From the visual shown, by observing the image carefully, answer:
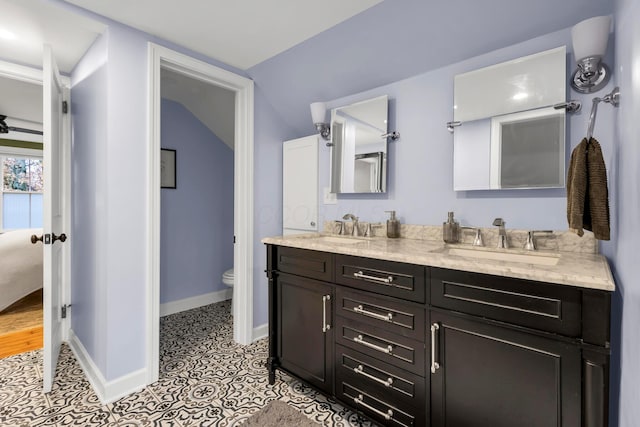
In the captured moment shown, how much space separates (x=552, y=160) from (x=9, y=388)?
134 inches

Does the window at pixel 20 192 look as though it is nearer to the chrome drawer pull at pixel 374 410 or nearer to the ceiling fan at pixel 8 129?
the ceiling fan at pixel 8 129

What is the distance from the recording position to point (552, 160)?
1481mm

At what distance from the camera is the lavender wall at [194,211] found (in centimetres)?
318

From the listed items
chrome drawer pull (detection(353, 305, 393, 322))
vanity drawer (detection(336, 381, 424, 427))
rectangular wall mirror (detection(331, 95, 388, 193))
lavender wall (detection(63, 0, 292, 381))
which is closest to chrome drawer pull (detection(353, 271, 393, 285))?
chrome drawer pull (detection(353, 305, 393, 322))

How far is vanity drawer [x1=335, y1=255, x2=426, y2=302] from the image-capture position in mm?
1297

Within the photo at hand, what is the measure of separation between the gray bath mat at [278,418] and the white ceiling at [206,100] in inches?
101

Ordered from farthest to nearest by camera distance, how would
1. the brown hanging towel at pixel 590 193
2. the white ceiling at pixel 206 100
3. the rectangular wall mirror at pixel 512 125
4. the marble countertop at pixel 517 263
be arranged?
the white ceiling at pixel 206 100
the rectangular wall mirror at pixel 512 125
the brown hanging towel at pixel 590 193
the marble countertop at pixel 517 263

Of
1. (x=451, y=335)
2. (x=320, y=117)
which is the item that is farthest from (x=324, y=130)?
(x=451, y=335)

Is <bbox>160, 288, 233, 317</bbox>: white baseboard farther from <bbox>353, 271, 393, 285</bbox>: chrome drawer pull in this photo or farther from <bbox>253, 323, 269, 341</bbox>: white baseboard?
<bbox>353, 271, 393, 285</bbox>: chrome drawer pull

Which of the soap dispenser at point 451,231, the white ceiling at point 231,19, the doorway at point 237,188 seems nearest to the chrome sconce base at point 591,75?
the soap dispenser at point 451,231

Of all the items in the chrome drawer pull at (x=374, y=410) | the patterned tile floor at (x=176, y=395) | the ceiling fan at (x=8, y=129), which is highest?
the ceiling fan at (x=8, y=129)

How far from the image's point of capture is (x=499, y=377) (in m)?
1.09

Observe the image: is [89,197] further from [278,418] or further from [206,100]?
[278,418]

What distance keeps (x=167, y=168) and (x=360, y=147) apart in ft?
6.93
